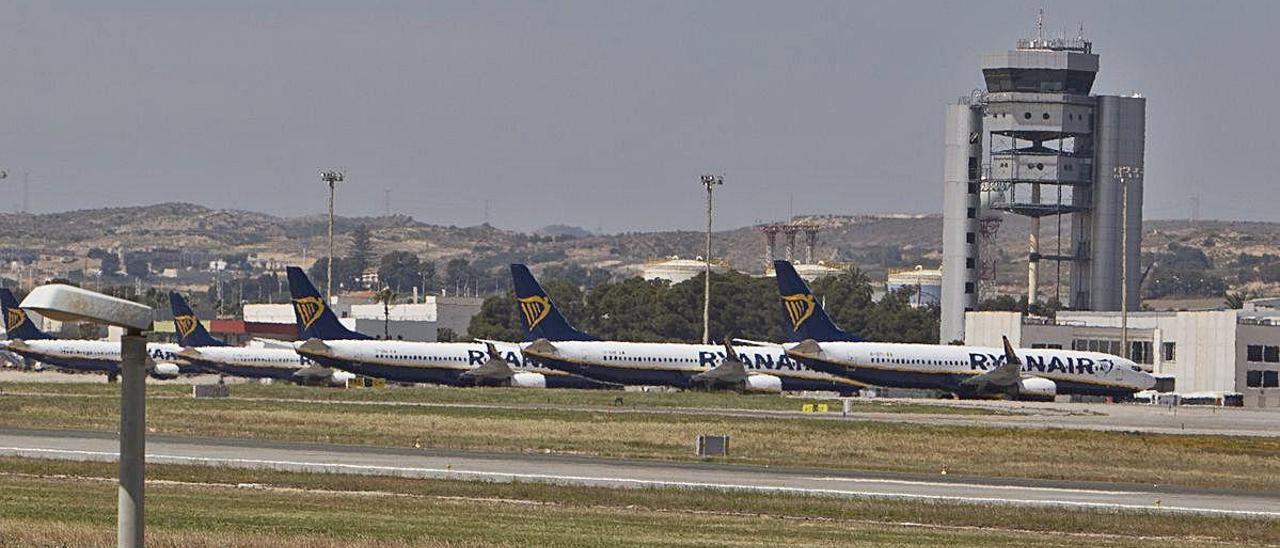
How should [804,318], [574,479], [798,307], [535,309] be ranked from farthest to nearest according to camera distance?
[535,309] → [798,307] → [804,318] → [574,479]

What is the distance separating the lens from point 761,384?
111625 mm

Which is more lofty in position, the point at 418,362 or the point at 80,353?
the point at 418,362

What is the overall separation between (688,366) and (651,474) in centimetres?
6476

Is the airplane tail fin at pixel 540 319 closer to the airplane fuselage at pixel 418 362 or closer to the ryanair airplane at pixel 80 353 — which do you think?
the airplane fuselage at pixel 418 362

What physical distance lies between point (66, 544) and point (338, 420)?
157 ft

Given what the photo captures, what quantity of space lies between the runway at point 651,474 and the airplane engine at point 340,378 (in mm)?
67541

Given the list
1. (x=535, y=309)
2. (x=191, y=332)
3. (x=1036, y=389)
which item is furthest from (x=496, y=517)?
(x=191, y=332)

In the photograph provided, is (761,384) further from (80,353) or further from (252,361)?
(80,353)

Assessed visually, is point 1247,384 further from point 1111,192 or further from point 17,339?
point 17,339

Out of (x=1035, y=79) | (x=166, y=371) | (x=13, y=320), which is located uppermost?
(x=1035, y=79)

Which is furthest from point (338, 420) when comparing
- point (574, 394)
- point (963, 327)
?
point (963, 327)

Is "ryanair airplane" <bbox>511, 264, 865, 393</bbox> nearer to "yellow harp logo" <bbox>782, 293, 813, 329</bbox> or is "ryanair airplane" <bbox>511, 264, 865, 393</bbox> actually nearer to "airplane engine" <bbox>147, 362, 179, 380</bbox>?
"yellow harp logo" <bbox>782, 293, 813, 329</bbox>

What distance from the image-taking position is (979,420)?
272ft

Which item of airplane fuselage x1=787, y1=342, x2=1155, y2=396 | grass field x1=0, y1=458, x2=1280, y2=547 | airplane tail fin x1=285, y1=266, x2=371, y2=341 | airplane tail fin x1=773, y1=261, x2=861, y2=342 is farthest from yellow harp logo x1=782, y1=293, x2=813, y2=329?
grass field x1=0, y1=458, x2=1280, y2=547
